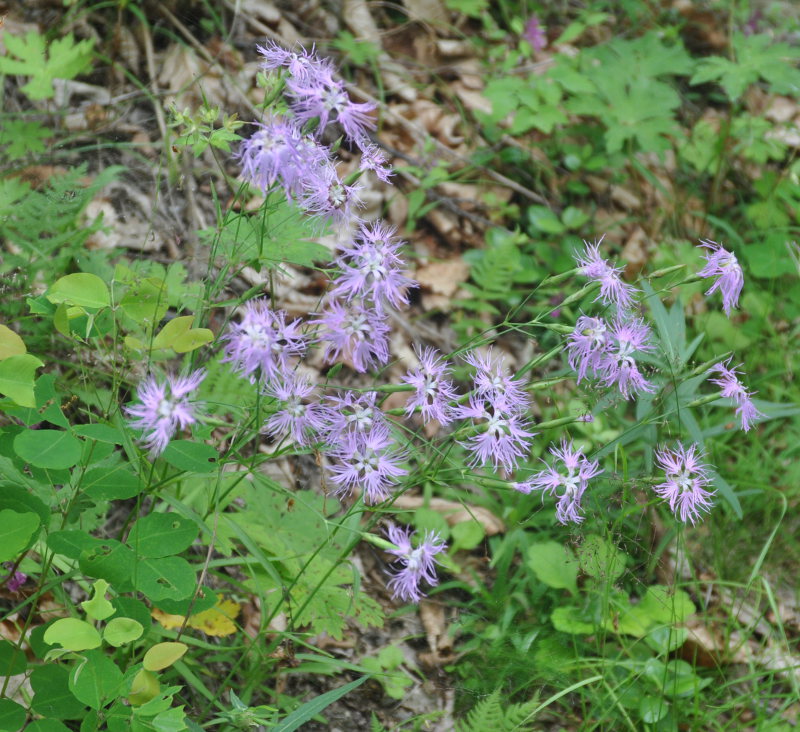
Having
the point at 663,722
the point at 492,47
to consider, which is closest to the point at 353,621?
the point at 663,722

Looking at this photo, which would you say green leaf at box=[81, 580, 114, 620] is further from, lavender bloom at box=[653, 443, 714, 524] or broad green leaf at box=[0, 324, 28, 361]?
lavender bloom at box=[653, 443, 714, 524]

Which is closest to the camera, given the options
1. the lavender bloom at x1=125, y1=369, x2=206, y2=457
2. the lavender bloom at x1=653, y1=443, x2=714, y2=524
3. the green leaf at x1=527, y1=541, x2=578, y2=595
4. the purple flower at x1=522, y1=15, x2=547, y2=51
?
the lavender bloom at x1=125, y1=369, x2=206, y2=457

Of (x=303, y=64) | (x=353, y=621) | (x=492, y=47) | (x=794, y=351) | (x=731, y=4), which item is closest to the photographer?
(x=303, y=64)

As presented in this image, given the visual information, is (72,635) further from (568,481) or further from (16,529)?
(568,481)

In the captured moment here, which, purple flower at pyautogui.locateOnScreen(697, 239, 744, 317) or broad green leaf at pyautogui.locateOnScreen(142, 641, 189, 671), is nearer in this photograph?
broad green leaf at pyautogui.locateOnScreen(142, 641, 189, 671)

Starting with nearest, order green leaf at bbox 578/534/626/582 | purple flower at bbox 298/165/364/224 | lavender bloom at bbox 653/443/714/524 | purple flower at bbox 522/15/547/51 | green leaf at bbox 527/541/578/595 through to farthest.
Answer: purple flower at bbox 298/165/364/224 < lavender bloom at bbox 653/443/714/524 < green leaf at bbox 578/534/626/582 < green leaf at bbox 527/541/578/595 < purple flower at bbox 522/15/547/51

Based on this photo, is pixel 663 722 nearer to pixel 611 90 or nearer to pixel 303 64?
pixel 303 64

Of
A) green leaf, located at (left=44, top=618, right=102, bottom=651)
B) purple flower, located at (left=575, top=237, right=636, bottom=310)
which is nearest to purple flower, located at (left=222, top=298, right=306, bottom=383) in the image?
green leaf, located at (left=44, top=618, right=102, bottom=651)
